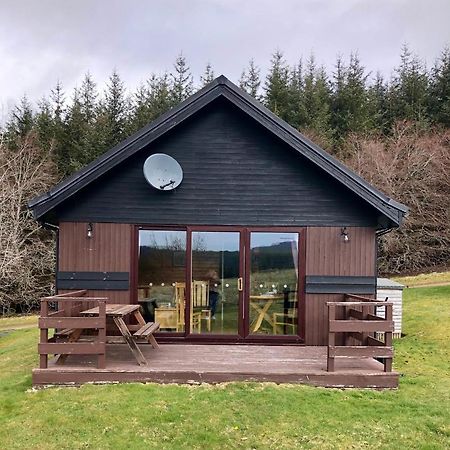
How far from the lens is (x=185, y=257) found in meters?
7.97

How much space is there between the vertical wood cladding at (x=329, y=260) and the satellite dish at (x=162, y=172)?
2.28 metres

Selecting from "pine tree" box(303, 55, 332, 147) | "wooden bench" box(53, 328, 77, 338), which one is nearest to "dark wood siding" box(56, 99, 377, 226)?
"wooden bench" box(53, 328, 77, 338)

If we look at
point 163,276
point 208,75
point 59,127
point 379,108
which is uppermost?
point 208,75

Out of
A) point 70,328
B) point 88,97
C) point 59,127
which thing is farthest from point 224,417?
point 88,97

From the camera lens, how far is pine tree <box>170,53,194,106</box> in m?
28.5

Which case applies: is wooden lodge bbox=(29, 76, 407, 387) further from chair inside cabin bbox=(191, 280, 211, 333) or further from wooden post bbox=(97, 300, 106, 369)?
wooden post bbox=(97, 300, 106, 369)

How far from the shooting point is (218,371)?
6148 millimetres

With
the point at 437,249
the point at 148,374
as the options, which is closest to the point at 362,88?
the point at 437,249

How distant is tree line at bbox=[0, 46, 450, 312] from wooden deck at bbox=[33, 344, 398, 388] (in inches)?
499

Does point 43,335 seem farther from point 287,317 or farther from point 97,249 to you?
point 287,317

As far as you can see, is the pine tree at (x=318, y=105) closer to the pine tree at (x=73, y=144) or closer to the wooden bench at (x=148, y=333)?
the pine tree at (x=73, y=144)

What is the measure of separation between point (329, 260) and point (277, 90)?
21.8m

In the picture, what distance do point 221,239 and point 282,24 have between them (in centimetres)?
2302

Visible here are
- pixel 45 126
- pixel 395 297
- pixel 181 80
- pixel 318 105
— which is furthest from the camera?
pixel 181 80
